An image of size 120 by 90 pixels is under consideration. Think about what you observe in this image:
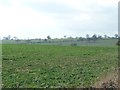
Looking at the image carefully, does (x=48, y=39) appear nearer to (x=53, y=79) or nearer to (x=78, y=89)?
(x=53, y=79)

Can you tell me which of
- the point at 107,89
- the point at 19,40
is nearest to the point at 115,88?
the point at 107,89

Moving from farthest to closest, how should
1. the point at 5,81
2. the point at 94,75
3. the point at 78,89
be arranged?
the point at 94,75, the point at 5,81, the point at 78,89

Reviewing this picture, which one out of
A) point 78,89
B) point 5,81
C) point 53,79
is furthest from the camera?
point 53,79

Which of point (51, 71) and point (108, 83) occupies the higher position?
point (108, 83)

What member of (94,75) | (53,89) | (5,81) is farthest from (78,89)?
(94,75)

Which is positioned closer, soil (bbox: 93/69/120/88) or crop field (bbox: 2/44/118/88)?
soil (bbox: 93/69/120/88)

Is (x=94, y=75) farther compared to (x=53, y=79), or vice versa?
(x=94, y=75)

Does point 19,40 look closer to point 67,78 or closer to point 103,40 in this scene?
point 103,40

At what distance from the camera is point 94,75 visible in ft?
54.2

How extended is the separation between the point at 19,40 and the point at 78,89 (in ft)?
222

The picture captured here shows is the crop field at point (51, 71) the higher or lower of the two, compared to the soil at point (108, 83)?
lower

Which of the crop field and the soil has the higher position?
the soil

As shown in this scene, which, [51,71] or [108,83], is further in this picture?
[51,71]

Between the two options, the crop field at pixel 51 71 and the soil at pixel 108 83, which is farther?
the crop field at pixel 51 71
